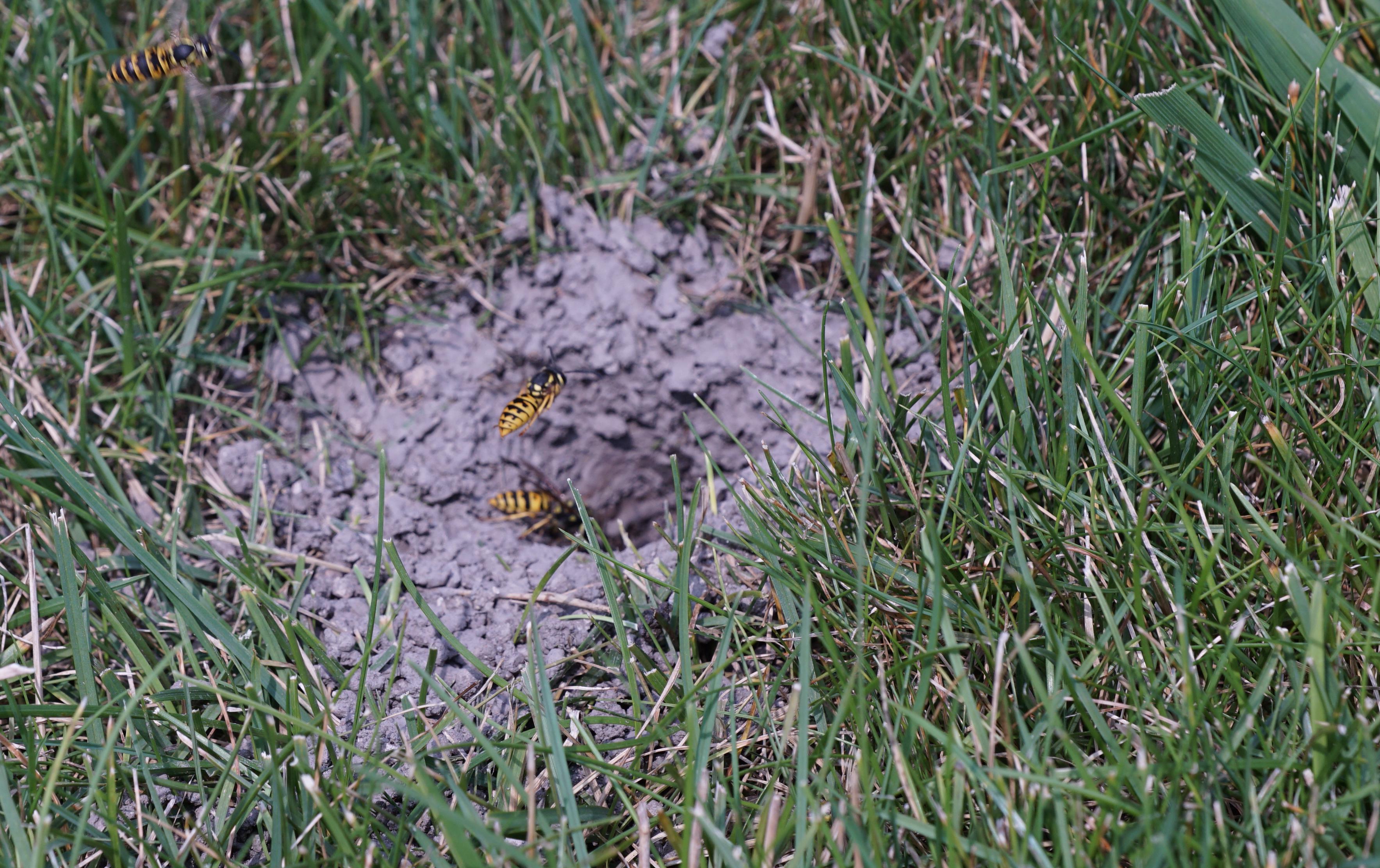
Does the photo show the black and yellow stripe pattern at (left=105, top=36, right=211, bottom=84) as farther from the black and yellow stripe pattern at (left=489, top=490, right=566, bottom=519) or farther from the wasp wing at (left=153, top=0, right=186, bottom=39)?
the black and yellow stripe pattern at (left=489, top=490, right=566, bottom=519)

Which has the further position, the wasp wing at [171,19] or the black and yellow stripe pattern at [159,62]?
the wasp wing at [171,19]

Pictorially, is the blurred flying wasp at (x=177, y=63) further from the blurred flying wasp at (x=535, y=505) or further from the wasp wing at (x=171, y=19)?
the blurred flying wasp at (x=535, y=505)

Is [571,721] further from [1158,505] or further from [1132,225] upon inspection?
[1132,225]

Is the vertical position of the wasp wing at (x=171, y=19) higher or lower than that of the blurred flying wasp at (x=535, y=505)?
higher

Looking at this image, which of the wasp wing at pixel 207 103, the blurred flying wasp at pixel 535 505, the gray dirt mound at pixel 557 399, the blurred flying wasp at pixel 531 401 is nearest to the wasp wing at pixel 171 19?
the wasp wing at pixel 207 103

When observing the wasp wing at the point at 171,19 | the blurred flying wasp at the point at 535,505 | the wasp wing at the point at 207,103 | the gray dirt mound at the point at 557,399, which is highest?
the wasp wing at the point at 171,19

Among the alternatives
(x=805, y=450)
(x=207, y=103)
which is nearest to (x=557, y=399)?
(x=805, y=450)

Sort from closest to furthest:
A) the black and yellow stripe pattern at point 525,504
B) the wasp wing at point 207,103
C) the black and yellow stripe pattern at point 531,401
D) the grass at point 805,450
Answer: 1. the grass at point 805,450
2. the black and yellow stripe pattern at point 531,401
3. the black and yellow stripe pattern at point 525,504
4. the wasp wing at point 207,103
